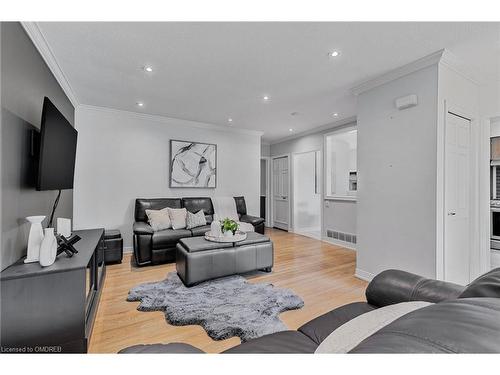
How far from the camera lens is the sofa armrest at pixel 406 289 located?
1.20 m

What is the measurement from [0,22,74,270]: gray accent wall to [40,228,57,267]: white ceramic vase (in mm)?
206

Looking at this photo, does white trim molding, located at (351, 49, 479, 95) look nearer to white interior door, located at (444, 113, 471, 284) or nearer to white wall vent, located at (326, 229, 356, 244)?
white interior door, located at (444, 113, 471, 284)

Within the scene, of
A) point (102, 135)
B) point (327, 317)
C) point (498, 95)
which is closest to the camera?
point (327, 317)

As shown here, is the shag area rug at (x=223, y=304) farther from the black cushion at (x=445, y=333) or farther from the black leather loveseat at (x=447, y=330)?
the black cushion at (x=445, y=333)

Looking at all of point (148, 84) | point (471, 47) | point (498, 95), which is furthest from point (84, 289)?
point (498, 95)

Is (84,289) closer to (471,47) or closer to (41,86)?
(41,86)

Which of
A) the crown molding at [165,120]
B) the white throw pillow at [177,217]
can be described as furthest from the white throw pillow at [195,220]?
the crown molding at [165,120]

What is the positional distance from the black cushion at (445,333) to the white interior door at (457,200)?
2448mm

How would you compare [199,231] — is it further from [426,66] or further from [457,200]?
[426,66]

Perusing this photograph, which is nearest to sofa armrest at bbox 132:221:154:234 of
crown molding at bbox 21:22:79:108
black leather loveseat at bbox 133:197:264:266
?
black leather loveseat at bbox 133:197:264:266

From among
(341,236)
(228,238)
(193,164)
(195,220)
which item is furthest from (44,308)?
(341,236)

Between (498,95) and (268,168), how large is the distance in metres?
5.01

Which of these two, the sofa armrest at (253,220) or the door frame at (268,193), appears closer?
the sofa armrest at (253,220)
